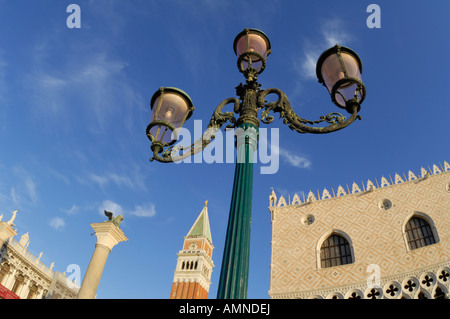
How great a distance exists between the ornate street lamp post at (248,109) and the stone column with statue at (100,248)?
17.1 ft

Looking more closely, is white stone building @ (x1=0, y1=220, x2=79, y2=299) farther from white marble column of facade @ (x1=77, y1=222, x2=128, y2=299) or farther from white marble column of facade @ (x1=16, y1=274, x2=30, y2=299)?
white marble column of facade @ (x1=77, y1=222, x2=128, y2=299)

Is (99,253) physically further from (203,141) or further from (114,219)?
(203,141)

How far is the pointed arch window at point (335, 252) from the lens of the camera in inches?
522

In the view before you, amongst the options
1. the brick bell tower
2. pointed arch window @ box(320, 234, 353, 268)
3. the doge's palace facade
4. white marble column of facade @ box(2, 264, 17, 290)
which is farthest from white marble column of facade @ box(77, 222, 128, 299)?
the brick bell tower

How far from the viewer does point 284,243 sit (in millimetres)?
14617

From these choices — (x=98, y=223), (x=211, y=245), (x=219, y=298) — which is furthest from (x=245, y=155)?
(x=211, y=245)

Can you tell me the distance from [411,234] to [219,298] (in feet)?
41.5

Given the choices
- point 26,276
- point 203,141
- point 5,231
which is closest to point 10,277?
point 26,276

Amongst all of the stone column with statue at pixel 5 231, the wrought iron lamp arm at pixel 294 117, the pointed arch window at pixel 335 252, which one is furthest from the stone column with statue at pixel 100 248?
the stone column with statue at pixel 5 231

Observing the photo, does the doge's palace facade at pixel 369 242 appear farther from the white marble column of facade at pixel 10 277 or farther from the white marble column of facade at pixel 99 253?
the white marble column of facade at pixel 10 277

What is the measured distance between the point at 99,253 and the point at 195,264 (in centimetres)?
3303

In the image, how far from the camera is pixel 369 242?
13.2 metres

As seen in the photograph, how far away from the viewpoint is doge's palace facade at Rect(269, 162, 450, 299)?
1193cm

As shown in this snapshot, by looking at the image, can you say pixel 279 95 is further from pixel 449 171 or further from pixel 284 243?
pixel 449 171
